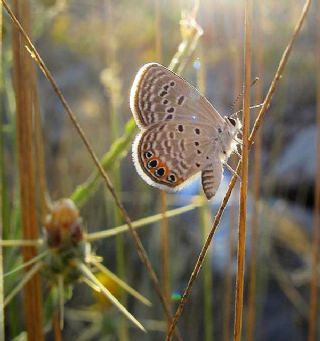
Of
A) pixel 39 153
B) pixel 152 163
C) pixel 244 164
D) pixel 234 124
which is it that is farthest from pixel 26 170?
pixel 244 164

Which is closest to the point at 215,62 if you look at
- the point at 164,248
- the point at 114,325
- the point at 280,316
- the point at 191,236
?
the point at 191,236

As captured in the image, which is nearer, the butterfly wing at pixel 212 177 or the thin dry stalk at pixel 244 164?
the thin dry stalk at pixel 244 164

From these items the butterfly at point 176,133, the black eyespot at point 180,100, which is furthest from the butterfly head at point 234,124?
the black eyespot at point 180,100

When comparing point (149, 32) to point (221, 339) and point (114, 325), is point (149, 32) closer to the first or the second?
point (221, 339)

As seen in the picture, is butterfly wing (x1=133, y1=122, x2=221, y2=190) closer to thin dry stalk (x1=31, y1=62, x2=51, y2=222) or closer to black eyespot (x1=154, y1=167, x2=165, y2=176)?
black eyespot (x1=154, y1=167, x2=165, y2=176)

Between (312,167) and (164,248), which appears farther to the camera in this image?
(312,167)

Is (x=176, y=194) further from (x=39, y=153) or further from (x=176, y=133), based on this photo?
(x=176, y=133)

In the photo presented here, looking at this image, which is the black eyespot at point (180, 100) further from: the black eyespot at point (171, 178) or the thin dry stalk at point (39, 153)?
the thin dry stalk at point (39, 153)
